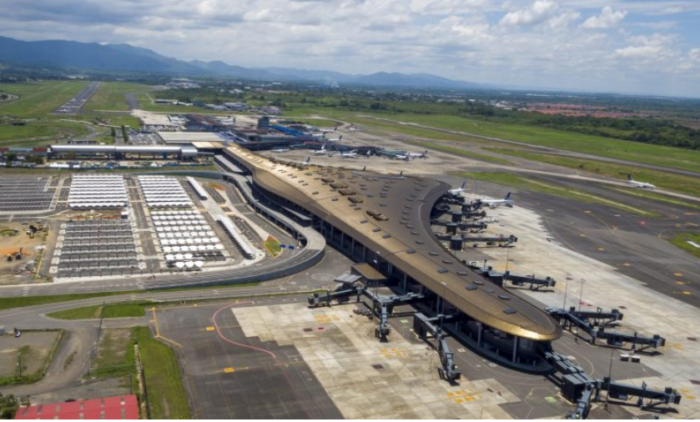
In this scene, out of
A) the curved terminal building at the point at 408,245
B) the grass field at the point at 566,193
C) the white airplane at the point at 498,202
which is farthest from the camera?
the grass field at the point at 566,193

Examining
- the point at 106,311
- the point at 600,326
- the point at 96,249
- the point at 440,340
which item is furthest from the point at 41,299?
the point at 600,326

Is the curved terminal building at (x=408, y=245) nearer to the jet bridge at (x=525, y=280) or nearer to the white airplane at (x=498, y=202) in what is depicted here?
the jet bridge at (x=525, y=280)

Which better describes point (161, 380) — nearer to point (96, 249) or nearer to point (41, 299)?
point (41, 299)

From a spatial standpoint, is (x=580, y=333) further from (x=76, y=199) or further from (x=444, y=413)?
(x=76, y=199)

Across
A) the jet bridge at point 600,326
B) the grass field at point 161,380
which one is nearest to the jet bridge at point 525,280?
the jet bridge at point 600,326

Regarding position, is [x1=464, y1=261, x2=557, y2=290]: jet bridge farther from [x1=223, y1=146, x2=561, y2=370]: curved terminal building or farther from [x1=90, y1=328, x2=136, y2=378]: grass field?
[x1=90, y1=328, x2=136, y2=378]: grass field

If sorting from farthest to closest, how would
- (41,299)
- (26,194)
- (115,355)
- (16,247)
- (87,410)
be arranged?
(26,194) → (16,247) → (41,299) → (115,355) → (87,410)

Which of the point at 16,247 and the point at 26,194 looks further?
the point at 26,194
